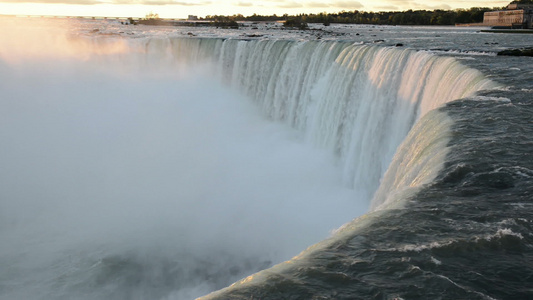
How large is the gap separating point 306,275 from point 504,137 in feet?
14.8

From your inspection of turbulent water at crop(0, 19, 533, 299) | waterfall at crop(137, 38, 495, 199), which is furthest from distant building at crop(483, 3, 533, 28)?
turbulent water at crop(0, 19, 533, 299)

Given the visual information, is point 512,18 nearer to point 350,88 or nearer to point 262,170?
point 350,88

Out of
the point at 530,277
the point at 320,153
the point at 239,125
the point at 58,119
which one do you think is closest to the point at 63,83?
the point at 58,119

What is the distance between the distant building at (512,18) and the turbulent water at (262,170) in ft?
113

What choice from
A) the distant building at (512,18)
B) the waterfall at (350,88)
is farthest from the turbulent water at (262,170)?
the distant building at (512,18)

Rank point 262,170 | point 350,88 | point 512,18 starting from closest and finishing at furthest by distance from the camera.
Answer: point 350,88, point 262,170, point 512,18

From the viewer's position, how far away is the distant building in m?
46.8

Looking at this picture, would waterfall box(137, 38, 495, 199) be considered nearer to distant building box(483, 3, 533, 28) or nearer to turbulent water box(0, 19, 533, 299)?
turbulent water box(0, 19, 533, 299)

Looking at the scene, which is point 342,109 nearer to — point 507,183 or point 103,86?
point 507,183

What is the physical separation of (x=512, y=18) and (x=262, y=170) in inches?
1747

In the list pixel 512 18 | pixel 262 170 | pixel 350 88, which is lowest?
pixel 262 170

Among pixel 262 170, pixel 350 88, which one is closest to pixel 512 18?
pixel 350 88

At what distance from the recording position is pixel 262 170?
16.8 metres

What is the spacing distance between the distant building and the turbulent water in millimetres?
34327
